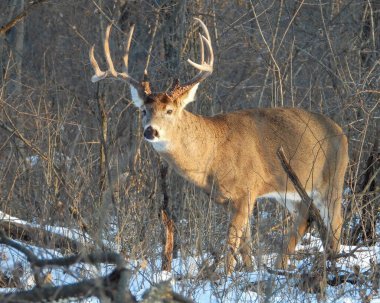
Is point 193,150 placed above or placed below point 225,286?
above

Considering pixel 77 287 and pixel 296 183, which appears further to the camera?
pixel 296 183

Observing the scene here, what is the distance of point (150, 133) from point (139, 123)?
1.57 meters

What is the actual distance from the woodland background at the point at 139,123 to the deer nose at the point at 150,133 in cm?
29

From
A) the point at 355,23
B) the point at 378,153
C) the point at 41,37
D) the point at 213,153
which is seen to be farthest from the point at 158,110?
the point at 41,37

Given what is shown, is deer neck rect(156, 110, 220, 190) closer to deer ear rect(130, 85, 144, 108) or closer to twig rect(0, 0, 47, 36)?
deer ear rect(130, 85, 144, 108)

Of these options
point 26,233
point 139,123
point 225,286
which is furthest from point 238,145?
point 225,286

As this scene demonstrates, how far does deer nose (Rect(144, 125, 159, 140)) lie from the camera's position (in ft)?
23.0

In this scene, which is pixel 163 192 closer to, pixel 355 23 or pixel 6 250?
pixel 6 250

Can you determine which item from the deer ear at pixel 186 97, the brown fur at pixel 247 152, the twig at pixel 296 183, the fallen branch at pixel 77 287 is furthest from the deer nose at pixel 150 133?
the fallen branch at pixel 77 287

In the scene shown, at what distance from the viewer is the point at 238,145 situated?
775cm

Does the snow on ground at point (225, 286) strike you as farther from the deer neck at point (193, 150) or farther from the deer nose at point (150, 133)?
the deer neck at point (193, 150)

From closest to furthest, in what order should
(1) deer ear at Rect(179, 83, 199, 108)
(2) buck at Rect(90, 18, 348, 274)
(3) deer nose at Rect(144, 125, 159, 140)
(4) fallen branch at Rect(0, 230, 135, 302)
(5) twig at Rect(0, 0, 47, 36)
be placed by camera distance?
(4) fallen branch at Rect(0, 230, 135, 302), (3) deer nose at Rect(144, 125, 159, 140), (5) twig at Rect(0, 0, 47, 36), (2) buck at Rect(90, 18, 348, 274), (1) deer ear at Rect(179, 83, 199, 108)

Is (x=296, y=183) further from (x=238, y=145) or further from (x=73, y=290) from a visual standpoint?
(x=73, y=290)

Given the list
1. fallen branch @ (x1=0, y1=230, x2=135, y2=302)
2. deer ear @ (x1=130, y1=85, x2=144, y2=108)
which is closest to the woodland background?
deer ear @ (x1=130, y1=85, x2=144, y2=108)
